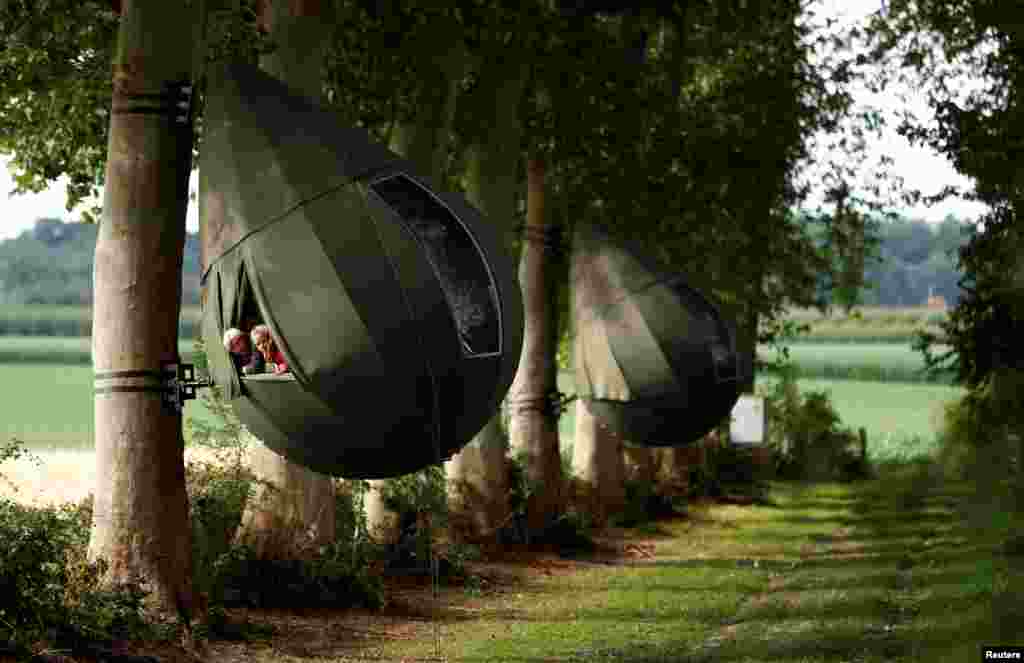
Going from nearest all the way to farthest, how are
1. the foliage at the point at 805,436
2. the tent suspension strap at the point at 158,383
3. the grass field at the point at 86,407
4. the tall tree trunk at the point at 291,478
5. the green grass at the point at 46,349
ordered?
the tent suspension strap at the point at 158,383
the tall tree trunk at the point at 291,478
the grass field at the point at 86,407
the foliage at the point at 805,436
the green grass at the point at 46,349

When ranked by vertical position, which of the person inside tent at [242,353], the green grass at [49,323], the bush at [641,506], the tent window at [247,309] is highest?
the green grass at [49,323]

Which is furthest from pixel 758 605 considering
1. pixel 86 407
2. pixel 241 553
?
pixel 86 407

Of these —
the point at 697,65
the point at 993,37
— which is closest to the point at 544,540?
the point at 993,37

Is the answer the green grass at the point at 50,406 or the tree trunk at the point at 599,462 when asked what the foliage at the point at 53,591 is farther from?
the tree trunk at the point at 599,462

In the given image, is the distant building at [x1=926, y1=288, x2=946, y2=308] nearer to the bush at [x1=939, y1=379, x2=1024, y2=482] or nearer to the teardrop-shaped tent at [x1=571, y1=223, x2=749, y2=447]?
the bush at [x1=939, y1=379, x2=1024, y2=482]

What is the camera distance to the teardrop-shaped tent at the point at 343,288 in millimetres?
14273

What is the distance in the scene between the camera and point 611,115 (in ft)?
98.5

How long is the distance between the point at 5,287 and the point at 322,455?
179175 millimetres

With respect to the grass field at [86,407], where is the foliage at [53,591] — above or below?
below

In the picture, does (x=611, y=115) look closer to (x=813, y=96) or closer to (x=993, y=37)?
(x=993, y=37)

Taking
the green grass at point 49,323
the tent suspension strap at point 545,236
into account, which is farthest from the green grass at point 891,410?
the green grass at point 49,323

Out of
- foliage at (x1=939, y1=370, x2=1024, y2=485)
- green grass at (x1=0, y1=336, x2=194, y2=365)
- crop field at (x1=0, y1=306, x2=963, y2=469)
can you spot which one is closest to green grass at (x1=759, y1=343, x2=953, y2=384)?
crop field at (x1=0, y1=306, x2=963, y2=469)

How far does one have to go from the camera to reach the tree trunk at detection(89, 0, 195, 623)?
16.4m

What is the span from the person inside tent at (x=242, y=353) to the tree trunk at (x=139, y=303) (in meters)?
1.86
